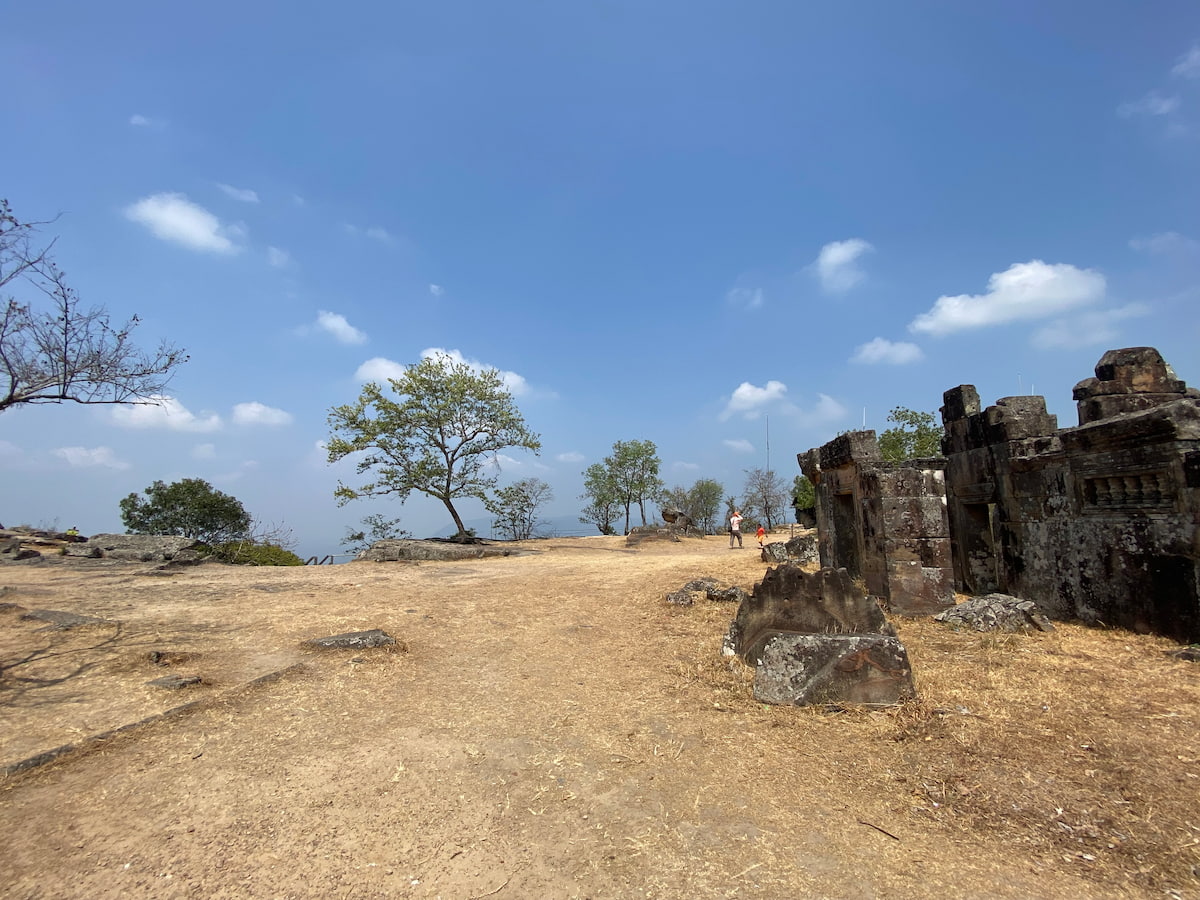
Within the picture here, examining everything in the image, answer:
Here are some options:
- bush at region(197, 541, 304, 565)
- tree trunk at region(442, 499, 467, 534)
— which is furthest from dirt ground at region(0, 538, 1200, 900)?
tree trunk at region(442, 499, 467, 534)

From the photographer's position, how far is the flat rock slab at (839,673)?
17.2 ft

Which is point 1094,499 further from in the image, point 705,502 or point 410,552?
point 705,502

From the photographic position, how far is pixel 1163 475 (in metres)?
6.65

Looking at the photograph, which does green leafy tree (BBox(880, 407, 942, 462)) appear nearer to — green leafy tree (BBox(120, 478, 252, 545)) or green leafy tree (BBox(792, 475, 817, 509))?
green leafy tree (BBox(792, 475, 817, 509))

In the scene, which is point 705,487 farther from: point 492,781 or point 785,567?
point 492,781

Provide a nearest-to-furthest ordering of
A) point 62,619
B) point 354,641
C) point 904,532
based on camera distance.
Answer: point 354,641 < point 62,619 < point 904,532

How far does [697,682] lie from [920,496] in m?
4.84

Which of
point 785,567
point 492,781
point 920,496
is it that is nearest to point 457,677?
point 492,781

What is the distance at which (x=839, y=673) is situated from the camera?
210 inches

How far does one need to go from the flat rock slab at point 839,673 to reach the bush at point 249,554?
58.8 feet

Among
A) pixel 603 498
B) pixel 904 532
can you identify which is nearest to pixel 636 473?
pixel 603 498

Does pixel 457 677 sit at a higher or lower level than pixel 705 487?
lower

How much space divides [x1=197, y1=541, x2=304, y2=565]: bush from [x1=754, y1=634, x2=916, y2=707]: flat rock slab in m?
17.9

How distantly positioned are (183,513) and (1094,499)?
32.8 m
